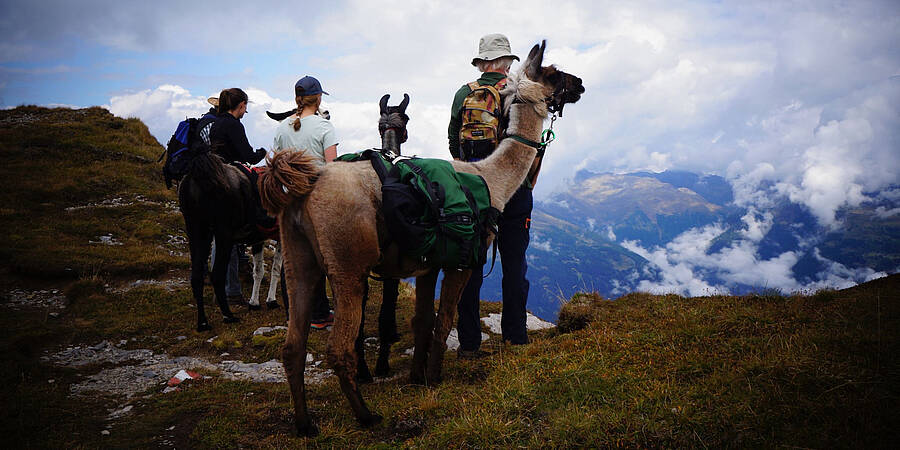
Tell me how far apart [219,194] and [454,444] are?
6345mm

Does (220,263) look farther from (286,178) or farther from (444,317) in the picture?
(444,317)

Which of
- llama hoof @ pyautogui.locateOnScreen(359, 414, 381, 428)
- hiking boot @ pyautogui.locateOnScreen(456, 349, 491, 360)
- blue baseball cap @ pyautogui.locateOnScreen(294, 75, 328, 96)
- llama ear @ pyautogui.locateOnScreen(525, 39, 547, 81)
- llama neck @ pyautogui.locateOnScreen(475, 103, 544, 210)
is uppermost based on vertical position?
llama ear @ pyautogui.locateOnScreen(525, 39, 547, 81)

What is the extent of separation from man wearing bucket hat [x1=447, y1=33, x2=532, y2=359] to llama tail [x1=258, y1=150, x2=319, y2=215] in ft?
8.09

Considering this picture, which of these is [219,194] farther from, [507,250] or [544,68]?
[544,68]

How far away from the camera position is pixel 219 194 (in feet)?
24.8

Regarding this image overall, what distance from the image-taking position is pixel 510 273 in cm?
591

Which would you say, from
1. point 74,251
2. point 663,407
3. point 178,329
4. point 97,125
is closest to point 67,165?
point 97,125

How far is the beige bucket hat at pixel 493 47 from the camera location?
19.1 feet

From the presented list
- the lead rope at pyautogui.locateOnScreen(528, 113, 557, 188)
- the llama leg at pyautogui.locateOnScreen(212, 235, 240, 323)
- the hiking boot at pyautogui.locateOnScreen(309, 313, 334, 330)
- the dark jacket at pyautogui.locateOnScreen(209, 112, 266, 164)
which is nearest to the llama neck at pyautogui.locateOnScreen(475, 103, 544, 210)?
the lead rope at pyautogui.locateOnScreen(528, 113, 557, 188)

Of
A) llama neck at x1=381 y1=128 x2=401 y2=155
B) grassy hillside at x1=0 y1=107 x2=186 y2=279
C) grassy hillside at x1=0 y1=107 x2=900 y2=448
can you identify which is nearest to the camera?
grassy hillside at x1=0 y1=107 x2=900 y2=448

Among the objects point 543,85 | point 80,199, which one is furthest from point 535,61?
point 80,199

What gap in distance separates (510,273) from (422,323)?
1.52m

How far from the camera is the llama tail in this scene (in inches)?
154

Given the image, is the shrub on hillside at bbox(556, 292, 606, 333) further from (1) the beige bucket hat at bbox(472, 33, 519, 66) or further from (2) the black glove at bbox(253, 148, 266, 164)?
(2) the black glove at bbox(253, 148, 266, 164)
